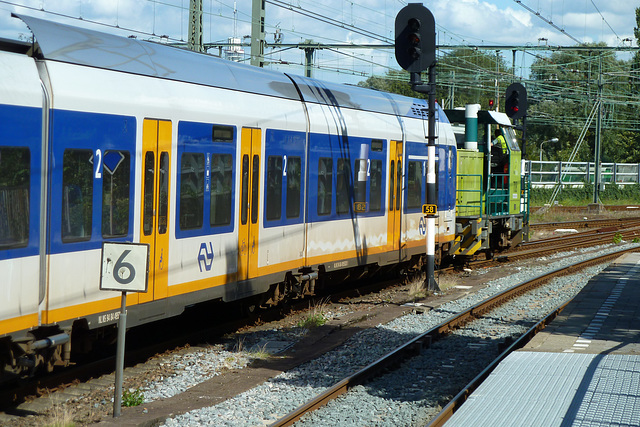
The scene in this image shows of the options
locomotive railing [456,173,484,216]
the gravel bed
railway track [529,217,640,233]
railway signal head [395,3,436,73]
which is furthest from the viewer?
railway track [529,217,640,233]

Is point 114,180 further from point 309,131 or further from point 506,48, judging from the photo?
point 506,48

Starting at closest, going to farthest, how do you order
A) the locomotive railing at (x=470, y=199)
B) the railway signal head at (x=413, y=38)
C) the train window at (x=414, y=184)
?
the railway signal head at (x=413, y=38), the train window at (x=414, y=184), the locomotive railing at (x=470, y=199)

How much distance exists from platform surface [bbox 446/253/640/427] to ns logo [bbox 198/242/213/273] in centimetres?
380

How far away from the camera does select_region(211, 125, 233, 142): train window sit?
10109mm

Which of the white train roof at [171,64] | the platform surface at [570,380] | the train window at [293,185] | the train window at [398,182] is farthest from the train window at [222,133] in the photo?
the train window at [398,182]

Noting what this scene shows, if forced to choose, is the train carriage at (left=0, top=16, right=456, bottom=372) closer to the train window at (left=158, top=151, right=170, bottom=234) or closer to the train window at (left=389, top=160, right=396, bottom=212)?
the train window at (left=158, top=151, right=170, bottom=234)

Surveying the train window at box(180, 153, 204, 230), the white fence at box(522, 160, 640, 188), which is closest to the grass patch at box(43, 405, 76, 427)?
the train window at box(180, 153, 204, 230)

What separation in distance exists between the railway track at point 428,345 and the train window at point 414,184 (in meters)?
2.61

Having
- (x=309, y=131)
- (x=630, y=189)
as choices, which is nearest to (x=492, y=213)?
(x=309, y=131)

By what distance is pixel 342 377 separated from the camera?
30.0ft

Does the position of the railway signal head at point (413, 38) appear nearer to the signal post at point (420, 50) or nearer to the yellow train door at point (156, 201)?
the signal post at point (420, 50)

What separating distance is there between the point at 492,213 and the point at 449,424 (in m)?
15.7

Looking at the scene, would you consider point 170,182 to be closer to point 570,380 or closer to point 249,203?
point 249,203

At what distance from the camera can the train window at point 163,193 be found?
9102mm
